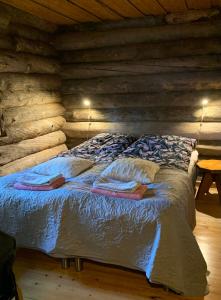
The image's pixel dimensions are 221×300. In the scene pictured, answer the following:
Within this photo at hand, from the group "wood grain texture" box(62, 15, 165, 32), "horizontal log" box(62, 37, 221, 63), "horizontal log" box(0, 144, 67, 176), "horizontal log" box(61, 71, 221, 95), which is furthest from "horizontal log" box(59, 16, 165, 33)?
"horizontal log" box(0, 144, 67, 176)

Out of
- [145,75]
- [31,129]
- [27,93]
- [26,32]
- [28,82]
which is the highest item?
[26,32]

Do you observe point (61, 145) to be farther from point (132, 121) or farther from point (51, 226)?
point (51, 226)

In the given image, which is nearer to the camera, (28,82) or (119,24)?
(28,82)

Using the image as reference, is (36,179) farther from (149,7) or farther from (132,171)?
(149,7)

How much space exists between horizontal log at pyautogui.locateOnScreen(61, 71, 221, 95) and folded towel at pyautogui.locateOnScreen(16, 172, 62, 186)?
6.78 ft

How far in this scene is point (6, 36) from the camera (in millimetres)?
3373

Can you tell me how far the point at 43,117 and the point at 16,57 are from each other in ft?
3.10

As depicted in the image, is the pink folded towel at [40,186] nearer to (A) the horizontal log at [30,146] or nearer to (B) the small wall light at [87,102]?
(A) the horizontal log at [30,146]

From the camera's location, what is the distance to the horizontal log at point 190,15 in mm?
3564

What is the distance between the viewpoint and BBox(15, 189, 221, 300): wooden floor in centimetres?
209

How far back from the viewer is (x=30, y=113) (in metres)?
3.86

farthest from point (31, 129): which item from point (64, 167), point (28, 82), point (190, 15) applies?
point (190, 15)

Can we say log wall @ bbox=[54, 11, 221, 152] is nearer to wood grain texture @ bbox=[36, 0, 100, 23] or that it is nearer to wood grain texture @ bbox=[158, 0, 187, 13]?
wood grain texture @ bbox=[158, 0, 187, 13]

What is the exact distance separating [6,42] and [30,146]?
130 cm
